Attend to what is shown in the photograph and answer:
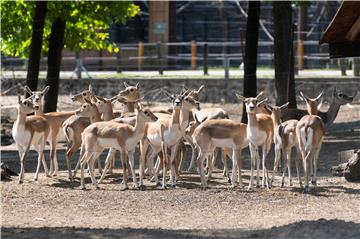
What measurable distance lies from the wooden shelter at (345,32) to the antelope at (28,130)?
4.95 meters

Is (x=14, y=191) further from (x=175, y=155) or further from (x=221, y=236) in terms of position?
(x=221, y=236)

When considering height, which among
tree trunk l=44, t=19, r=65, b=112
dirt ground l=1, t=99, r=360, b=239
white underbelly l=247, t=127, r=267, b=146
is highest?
tree trunk l=44, t=19, r=65, b=112

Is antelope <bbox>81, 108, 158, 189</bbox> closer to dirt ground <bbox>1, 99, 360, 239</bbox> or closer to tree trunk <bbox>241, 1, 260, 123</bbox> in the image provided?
dirt ground <bbox>1, 99, 360, 239</bbox>

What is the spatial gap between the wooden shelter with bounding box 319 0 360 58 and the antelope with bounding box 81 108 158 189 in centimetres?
306

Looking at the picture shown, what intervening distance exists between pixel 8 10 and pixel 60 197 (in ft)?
30.5

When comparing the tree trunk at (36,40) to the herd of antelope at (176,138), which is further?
the tree trunk at (36,40)

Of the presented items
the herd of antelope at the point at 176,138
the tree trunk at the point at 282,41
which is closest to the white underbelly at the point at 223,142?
the herd of antelope at the point at 176,138

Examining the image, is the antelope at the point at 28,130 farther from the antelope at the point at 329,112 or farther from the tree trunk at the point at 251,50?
the tree trunk at the point at 251,50

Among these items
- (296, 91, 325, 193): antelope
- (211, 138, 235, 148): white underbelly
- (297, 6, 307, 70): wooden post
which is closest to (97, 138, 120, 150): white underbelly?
(211, 138, 235, 148): white underbelly

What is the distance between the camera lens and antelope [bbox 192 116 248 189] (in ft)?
45.0

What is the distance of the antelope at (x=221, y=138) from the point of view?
13719mm

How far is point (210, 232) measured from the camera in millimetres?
9906

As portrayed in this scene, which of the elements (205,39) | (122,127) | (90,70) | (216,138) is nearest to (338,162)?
(216,138)

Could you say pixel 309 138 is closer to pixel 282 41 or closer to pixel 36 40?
pixel 282 41
